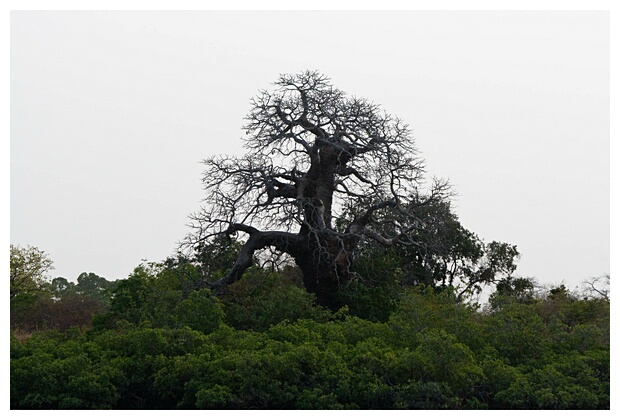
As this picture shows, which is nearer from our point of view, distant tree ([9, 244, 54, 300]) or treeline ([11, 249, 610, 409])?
treeline ([11, 249, 610, 409])

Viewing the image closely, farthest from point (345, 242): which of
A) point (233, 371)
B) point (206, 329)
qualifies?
point (233, 371)

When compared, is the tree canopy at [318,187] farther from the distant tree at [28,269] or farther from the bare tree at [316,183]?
the distant tree at [28,269]

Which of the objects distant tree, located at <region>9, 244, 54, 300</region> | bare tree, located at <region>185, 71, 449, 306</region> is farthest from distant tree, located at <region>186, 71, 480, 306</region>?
distant tree, located at <region>9, 244, 54, 300</region>

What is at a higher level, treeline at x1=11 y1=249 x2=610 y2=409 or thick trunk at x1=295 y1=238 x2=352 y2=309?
thick trunk at x1=295 y1=238 x2=352 y2=309

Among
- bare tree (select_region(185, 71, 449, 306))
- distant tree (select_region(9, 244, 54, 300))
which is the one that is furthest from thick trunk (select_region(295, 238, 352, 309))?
distant tree (select_region(9, 244, 54, 300))

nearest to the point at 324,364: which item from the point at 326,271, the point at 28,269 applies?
the point at 326,271

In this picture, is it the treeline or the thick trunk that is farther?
the thick trunk

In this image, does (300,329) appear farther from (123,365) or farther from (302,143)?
(302,143)

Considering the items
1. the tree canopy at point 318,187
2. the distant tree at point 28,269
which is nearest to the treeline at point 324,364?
the tree canopy at point 318,187

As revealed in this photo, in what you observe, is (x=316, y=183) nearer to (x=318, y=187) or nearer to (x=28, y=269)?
(x=318, y=187)

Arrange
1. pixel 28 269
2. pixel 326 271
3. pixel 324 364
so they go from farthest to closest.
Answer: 1. pixel 28 269
2. pixel 326 271
3. pixel 324 364

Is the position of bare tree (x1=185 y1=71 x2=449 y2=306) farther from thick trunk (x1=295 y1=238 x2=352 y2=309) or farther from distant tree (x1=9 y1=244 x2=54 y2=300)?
distant tree (x1=9 y1=244 x2=54 y2=300)

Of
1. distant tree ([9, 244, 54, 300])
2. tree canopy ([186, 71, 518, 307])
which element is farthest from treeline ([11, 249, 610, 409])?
distant tree ([9, 244, 54, 300])

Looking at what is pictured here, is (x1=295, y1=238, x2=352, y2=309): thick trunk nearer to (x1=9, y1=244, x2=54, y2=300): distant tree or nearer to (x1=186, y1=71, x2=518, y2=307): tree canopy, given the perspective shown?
(x1=186, y1=71, x2=518, y2=307): tree canopy
